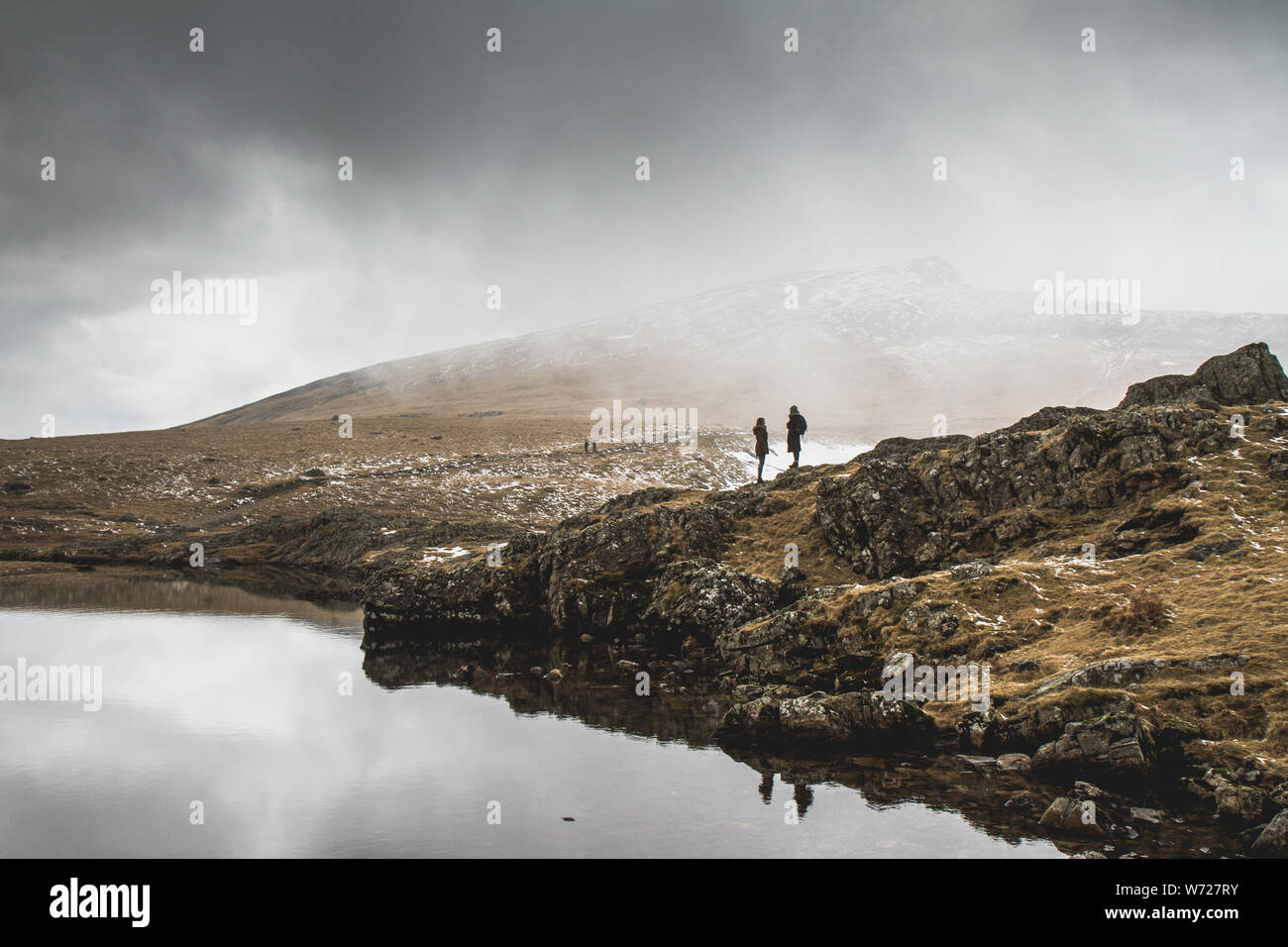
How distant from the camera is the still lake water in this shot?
547 inches

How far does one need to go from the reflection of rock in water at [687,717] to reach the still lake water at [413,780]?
0.12 meters

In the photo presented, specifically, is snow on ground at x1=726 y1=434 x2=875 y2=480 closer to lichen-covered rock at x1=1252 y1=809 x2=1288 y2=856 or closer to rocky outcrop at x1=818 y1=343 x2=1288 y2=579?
rocky outcrop at x1=818 y1=343 x2=1288 y2=579

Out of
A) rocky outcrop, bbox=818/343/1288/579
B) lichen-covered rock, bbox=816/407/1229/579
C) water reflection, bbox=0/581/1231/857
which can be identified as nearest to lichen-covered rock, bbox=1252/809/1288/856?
water reflection, bbox=0/581/1231/857

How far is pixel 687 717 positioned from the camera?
838 inches

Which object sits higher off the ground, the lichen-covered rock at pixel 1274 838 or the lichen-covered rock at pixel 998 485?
the lichen-covered rock at pixel 998 485

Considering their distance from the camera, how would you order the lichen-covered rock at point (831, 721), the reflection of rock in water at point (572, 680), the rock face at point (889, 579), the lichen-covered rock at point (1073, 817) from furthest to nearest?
the reflection of rock in water at point (572, 680)
the lichen-covered rock at point (831, 721)
the rock face at point (889, 579)
the lichen-covered rock at point (1073, 817)

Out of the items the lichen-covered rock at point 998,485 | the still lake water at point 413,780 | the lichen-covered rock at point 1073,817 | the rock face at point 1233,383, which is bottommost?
the still lake water at point 413,780

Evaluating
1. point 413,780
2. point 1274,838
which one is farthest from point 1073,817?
point 413,780

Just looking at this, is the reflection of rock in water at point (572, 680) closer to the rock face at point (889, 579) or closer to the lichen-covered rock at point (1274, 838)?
the rock face at point (889, 579)

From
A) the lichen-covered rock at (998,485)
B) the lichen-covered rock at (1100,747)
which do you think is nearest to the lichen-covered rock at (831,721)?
the lichen-covered rock at (1100,747)

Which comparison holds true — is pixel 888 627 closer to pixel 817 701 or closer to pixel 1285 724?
pixel 817 701

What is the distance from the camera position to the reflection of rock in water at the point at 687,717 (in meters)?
13.9
